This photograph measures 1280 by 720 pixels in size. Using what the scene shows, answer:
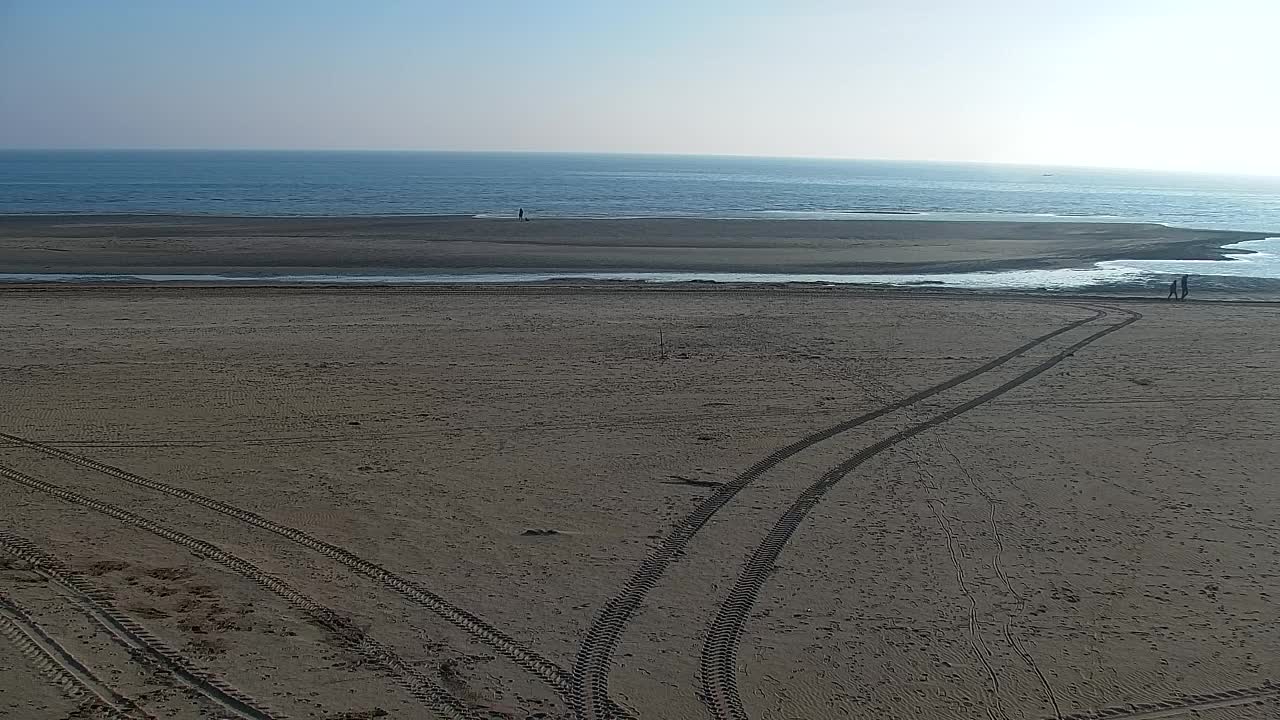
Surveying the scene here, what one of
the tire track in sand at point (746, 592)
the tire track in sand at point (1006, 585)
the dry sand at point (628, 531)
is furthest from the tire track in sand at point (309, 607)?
the tire track in sand at point (1006, 585)

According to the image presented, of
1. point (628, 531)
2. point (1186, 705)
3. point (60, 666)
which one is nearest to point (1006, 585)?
point (1186, 705)

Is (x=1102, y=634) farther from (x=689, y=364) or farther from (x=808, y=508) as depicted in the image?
(x=689, y=364)

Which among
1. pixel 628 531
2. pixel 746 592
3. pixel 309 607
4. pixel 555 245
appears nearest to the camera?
pixel 309 607

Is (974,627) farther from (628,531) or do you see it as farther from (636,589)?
(628,531)

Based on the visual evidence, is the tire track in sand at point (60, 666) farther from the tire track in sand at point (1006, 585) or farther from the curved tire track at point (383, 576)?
the tire track in sand at point (1006, 585)

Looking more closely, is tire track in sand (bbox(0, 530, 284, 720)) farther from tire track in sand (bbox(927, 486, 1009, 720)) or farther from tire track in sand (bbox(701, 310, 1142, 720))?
tire track in sand (bbox(927, 486, 1009, 720))

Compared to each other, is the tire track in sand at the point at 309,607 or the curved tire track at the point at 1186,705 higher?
the tire track in sand at the point at 309,607

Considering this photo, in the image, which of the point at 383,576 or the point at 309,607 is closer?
the point at 309,607
